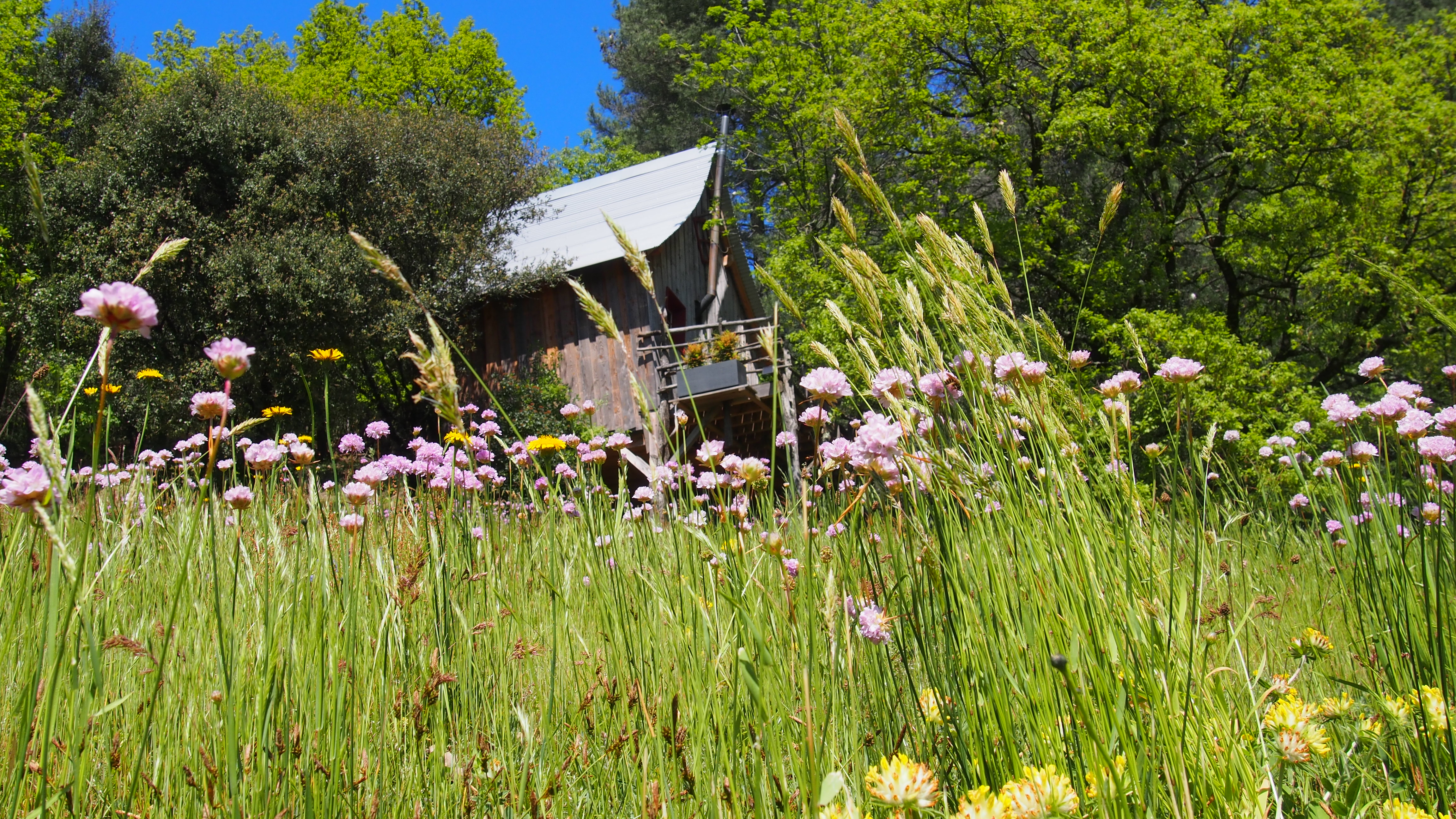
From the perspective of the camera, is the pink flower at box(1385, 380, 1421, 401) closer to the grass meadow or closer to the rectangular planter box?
the grass meadow

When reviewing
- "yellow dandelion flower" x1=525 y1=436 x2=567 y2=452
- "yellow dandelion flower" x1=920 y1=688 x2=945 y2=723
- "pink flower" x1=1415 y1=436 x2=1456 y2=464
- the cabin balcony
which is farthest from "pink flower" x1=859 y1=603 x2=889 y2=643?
the cabin balcony

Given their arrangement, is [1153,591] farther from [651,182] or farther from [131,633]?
[651,182]

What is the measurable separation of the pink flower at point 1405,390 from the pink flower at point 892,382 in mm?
1210

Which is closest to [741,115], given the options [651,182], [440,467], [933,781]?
[651,182]

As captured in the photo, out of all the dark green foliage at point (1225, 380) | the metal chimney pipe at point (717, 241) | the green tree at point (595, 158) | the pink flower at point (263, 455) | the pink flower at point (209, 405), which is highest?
the green tree at point (595, 158)

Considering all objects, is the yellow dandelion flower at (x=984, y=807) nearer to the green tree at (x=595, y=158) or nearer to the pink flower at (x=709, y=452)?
the pink flower at (x=709, y=452)

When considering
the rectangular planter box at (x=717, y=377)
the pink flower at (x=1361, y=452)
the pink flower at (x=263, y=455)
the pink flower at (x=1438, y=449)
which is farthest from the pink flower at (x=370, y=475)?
the rectangular planter box at (x=717, y=377)

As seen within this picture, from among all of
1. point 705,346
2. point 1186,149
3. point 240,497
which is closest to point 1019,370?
point 240,497

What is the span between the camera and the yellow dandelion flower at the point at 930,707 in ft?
4.18

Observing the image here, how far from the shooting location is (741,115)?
23281 mm

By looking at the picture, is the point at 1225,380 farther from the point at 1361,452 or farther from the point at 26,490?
the point at 26,490

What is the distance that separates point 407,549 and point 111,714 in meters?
0.80

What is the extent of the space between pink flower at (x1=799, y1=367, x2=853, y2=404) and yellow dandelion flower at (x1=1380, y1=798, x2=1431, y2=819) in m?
0.95

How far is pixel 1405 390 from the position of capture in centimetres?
185
